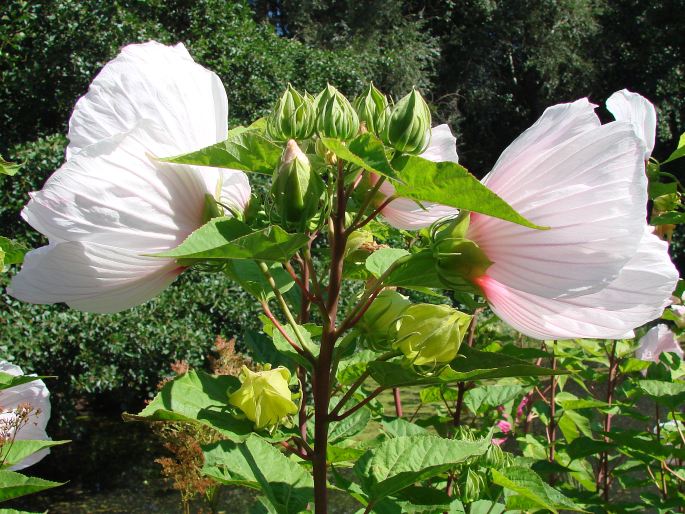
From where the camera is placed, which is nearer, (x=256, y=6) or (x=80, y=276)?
(x=80, y=276)

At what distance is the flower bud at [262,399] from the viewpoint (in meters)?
0.62

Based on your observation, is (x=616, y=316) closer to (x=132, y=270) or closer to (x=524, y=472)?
(x=132, y=270)

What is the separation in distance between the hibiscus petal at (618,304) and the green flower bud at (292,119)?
19 cm

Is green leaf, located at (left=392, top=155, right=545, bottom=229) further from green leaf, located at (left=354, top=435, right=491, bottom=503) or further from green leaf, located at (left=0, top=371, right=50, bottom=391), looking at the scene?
green leaf, located at (left=0, top=371, right=50, bottom=391)

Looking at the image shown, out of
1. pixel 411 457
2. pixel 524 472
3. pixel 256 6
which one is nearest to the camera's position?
pixel 411 457

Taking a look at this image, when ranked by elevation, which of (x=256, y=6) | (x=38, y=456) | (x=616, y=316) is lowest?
(x=38, y=456)

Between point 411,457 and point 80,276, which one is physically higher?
point 80,276

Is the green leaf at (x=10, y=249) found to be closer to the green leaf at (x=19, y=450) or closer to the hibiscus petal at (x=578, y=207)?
the green leaf at (x=19, y=450)

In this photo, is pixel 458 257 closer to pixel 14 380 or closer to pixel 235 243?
pixel 235 243

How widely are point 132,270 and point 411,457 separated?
13.3 inches

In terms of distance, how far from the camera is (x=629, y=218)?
46cm

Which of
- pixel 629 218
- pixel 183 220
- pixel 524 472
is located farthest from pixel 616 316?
pixel 524 472

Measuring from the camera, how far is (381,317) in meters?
0.65

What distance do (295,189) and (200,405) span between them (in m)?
0.24
